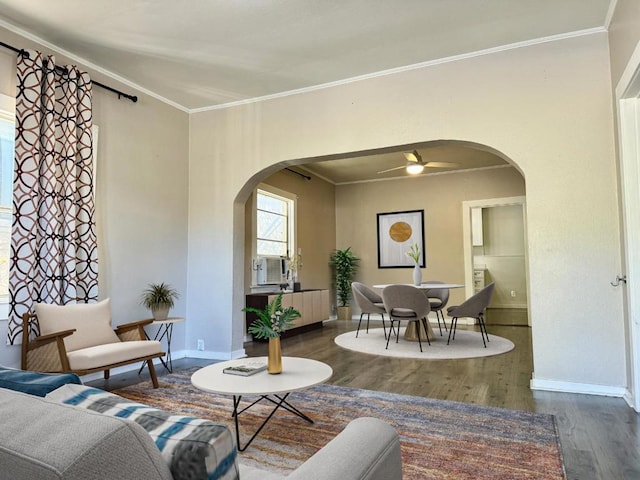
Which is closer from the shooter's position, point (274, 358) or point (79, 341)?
point (274, 358)

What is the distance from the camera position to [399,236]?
847 cm

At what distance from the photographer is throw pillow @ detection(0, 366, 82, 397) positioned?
3.32 feet

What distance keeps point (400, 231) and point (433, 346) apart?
11.6 ft

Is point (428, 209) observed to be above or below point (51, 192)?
above

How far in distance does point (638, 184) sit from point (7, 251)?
4715mm

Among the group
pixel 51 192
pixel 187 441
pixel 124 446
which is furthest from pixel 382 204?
pixel 124 446

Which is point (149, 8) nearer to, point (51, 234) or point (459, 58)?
point (51, 234)

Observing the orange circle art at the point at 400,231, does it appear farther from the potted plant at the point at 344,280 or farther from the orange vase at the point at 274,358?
the orange vase at the point at 274,358

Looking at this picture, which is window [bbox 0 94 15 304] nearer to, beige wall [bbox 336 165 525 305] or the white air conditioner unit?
the white air conditioner unit

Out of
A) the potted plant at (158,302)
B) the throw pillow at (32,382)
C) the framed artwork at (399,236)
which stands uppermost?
the framed artwork at (399,236)

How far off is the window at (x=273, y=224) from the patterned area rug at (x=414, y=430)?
350cm

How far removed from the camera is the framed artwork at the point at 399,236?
830 centimetres

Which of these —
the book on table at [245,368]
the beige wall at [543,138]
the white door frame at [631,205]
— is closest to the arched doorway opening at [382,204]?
the beige wall at [543,138]

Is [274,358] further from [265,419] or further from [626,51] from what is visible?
[626,51]
